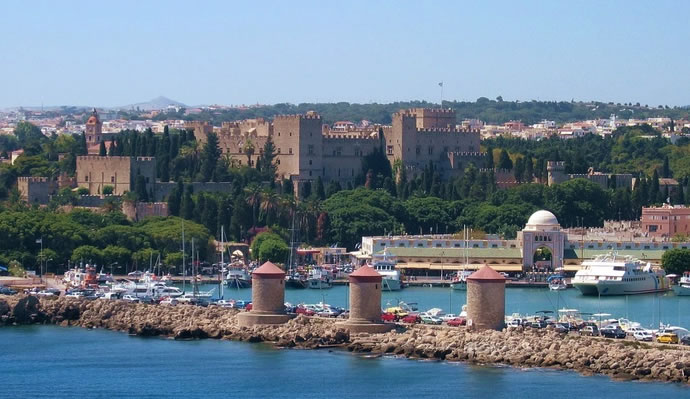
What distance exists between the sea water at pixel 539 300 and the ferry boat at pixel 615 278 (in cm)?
36

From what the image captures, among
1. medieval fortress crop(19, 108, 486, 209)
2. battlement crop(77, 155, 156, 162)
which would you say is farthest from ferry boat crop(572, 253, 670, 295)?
battlement crop(77, 155, 156, 162)

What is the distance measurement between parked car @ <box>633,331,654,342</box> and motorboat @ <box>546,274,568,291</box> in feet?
64.9

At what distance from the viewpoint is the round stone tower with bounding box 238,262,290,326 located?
46531mm

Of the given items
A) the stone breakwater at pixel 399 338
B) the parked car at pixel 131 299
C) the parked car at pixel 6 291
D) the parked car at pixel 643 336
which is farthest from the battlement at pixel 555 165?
the parked car at pixel 643 336

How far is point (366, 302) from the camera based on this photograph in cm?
4456

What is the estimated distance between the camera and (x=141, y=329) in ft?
157

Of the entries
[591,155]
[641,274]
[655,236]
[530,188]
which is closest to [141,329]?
[641,274]

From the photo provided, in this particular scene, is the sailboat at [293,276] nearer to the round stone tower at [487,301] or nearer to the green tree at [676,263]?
the green tree at [676,263]

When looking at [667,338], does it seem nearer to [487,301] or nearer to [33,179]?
[487,301]

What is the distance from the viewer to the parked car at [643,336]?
4300 centimetres

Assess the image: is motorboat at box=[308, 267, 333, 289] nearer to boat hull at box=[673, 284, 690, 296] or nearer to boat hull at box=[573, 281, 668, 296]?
boat hull at box=[573, 281, 668, 296]

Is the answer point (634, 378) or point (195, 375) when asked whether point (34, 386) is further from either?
point (634, 378)

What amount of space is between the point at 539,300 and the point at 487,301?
49.5ft

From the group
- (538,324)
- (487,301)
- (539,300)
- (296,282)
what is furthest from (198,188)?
(487,301)
